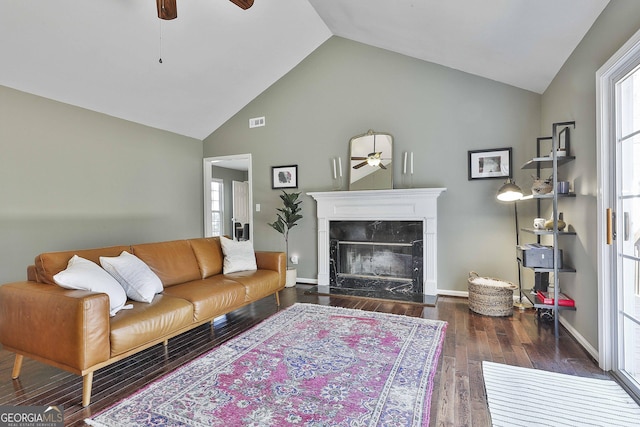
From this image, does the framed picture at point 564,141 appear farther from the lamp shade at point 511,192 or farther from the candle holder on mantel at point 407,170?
the candle holder on mantel at point 407,170

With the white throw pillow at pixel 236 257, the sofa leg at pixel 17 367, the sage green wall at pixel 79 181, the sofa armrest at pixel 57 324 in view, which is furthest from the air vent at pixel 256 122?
the sofa leg at pixel 17 367

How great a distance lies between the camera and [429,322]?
3152 mm

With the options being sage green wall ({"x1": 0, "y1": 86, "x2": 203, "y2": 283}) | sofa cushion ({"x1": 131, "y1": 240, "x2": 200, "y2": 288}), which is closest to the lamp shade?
sofa cushion ({"x1": 131, "y1": 240, "x2": 200, "y2": 288})

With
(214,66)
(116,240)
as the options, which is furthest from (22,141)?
(214,66)

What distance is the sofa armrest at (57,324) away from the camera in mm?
1807

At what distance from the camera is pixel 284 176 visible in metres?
5.11

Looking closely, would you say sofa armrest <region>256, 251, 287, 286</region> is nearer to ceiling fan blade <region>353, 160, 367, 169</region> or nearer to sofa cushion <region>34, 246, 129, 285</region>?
ceiling fan blade <region>353, 160, 367, 169</region>

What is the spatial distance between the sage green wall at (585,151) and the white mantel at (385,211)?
1.42 metres

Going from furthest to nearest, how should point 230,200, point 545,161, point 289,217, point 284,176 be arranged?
point 230,200 < point 284,176 < point 289,217 < point 545,161

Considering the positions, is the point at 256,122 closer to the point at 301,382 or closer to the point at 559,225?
the point at 301,382

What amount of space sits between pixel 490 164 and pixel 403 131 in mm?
1198

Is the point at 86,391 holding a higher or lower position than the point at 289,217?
lower

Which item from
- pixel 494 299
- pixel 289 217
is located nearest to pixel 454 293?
pixel 494 299

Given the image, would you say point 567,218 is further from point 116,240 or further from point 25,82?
point 25,82
